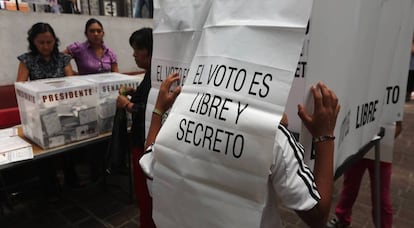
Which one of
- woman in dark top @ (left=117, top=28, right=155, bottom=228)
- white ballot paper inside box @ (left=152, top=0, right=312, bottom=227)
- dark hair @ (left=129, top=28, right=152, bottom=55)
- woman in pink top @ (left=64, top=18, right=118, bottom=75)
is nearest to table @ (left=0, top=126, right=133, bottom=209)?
woman in dark top @ (left=117, top=28, right=155, bottom=228)

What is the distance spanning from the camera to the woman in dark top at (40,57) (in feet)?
9.07

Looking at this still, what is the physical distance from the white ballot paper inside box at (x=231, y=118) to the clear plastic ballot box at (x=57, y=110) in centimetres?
135

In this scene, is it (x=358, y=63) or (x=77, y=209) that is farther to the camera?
(x=77, y=209)

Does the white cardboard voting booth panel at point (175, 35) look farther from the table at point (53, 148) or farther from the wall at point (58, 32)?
the wall at point (58, 32)

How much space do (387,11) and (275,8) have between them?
1.97 feet

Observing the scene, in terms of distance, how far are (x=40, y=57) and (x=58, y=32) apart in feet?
3.83

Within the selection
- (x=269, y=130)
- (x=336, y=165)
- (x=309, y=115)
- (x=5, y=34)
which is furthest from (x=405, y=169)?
(x=5, y=34)

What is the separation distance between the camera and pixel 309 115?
86 cm

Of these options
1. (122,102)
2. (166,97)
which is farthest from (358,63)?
(122,102)

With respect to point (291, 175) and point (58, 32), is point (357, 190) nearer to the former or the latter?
point (291, 175)

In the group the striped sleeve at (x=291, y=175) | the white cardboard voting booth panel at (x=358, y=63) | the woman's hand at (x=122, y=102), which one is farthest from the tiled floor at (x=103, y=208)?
the striped sleeve at (x=291, y=175)

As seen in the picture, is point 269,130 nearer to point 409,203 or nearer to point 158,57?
point 158,57

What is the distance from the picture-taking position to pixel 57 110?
194 centimetres

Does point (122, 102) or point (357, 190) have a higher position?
point (122, 102)
